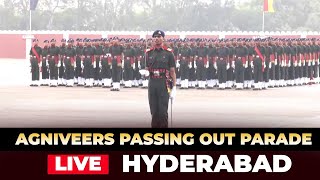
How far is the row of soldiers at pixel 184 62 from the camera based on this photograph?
3300 centimetres

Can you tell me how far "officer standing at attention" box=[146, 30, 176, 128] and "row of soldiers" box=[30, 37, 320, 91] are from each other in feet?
53.4

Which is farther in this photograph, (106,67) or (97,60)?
(97,60)

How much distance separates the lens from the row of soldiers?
33000 millimetres

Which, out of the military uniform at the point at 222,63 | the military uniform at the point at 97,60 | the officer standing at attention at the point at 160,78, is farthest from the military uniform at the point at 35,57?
the officer standing at attention at the point at 160,78

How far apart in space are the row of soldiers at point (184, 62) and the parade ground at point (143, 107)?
0.68 m

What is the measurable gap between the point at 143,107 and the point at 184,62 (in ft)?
28.0

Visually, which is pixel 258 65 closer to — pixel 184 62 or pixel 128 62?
pixel 184 62

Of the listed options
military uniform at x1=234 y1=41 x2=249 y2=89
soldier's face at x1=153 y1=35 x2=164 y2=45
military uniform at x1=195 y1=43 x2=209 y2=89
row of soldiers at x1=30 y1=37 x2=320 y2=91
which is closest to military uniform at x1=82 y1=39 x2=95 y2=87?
row of soldiers at x1=30 y1=37 x2=320 y2=91

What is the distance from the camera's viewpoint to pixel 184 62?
33.6 meters

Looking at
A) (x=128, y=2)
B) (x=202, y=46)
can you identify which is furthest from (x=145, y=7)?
(x=202, y=46)

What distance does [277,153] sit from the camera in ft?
34.4

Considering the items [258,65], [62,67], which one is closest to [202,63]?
[258,65]

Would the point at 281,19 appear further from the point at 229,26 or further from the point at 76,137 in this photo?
the point at 76,137

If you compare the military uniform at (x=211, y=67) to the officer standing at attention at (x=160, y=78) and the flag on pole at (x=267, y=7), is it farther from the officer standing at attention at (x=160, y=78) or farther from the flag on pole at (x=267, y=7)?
the flag on pole at (x=267, y=7)
